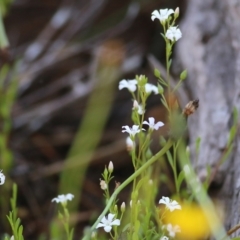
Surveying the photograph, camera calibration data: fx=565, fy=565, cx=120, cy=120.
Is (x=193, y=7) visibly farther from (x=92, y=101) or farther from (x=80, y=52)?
(x=80, y=52)

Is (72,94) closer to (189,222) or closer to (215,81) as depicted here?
(215,81)

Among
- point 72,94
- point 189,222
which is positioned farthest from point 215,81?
point 72,94

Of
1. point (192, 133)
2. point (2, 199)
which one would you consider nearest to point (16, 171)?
point (2, 199)

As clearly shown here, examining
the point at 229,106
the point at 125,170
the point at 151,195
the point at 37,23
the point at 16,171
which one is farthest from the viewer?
the point at 37,23

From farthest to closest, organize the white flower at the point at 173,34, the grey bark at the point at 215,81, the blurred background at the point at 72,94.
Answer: the blurred background at the point at 72,94
the grey bark at the point at 215,81
the white flower at the point at 173,34

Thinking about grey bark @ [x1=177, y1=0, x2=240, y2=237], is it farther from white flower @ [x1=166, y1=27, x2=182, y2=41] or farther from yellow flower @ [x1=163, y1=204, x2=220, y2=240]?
white flower @ [x1=166, y1=27, x2=182, y2=41]

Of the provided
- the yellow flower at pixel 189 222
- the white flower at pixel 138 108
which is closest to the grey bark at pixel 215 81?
the yellow flower at pixel 189 222

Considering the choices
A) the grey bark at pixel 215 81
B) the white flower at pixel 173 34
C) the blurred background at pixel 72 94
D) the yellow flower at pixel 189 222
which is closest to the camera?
the white flower at pixel 173 34

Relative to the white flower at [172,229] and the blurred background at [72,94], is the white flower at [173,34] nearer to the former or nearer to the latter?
the white flower at [172,229]
